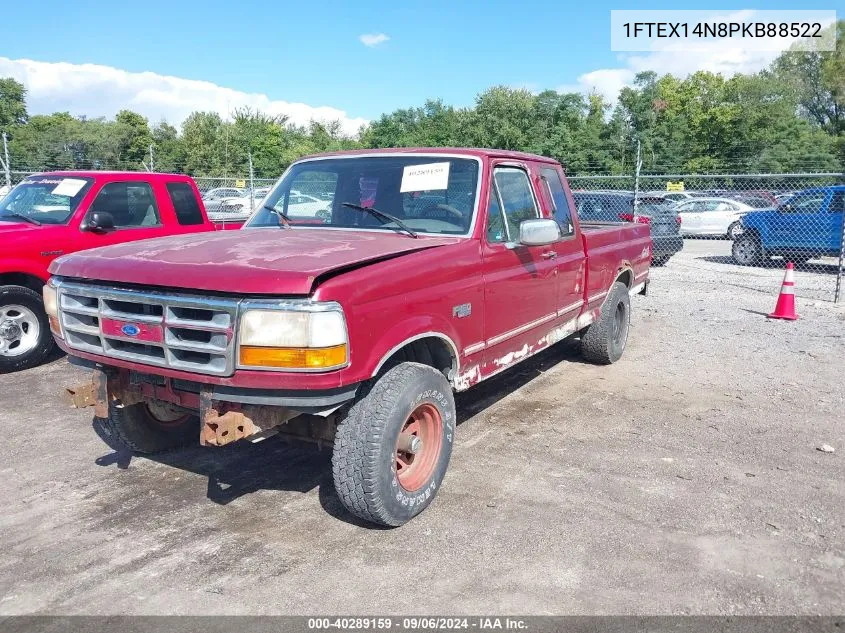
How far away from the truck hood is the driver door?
410 millimetres

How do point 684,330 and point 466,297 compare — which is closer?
point 466,297

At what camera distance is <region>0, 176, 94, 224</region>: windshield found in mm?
7207

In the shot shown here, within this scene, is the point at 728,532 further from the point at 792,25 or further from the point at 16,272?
the point at 792,25

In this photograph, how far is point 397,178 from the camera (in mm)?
4617

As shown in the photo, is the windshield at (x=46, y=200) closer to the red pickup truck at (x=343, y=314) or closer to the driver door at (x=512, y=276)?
Result: the red pickup truck at (x=343, y=314)

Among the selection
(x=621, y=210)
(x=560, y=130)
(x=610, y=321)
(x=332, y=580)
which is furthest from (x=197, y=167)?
(x=332, y=580)

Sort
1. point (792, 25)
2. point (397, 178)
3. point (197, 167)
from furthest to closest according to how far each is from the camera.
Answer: point (197, 167)
point (792, 25)
point (397, 178)

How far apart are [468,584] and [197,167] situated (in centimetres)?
4189

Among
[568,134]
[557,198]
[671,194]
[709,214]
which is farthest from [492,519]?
[568,134]

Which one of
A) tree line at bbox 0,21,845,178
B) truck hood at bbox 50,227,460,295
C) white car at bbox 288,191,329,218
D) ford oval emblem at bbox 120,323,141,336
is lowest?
ford oval emblem at bbox 120,323,141,336

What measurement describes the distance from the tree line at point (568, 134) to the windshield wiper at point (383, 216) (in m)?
25.2

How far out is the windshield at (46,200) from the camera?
7.21 meters

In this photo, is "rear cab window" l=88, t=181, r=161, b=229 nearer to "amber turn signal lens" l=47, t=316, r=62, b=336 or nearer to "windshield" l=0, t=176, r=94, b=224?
"windshield" l=0, t=176, r=94, b=224

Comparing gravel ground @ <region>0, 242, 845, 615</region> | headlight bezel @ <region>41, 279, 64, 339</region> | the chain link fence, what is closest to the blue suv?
the chain link fence
